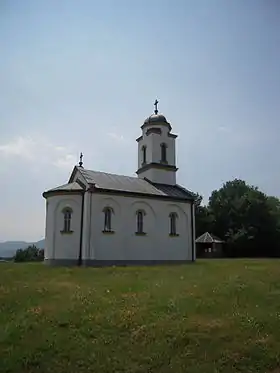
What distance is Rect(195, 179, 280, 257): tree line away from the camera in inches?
2181

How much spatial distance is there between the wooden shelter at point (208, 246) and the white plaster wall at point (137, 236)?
24.5 metres

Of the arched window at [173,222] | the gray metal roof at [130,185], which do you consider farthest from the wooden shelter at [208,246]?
the arched window at [173,222]

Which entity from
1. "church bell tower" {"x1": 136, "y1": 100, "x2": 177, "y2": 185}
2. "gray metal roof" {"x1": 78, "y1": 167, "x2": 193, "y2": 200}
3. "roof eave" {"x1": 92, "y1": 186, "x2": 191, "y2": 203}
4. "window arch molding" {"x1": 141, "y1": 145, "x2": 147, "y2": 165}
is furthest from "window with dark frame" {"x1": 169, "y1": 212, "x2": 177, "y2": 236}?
"window arch molding" {"x1": 141, "y1": 145, "x2": 147, "y2": 165}

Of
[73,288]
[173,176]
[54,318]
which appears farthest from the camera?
[173,176]

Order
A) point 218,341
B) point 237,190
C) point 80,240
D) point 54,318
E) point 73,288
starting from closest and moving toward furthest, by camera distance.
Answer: point 218,341 → point 54,318 → point 73,288 → point 80,240 → point 237,190

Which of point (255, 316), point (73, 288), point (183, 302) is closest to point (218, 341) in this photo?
point (255, 316)

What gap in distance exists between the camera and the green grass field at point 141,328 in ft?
25.7

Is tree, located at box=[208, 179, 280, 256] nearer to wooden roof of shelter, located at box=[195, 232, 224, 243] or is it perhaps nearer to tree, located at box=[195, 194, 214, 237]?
tree, located at box=[195, 194, 214, 237]

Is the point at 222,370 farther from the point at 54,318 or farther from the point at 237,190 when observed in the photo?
the point at 237,190

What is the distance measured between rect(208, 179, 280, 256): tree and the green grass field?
41651 mm

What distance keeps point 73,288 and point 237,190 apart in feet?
188

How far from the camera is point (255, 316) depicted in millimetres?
10625

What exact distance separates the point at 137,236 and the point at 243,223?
1314 inches

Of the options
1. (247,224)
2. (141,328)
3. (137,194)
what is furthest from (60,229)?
(247,224)
